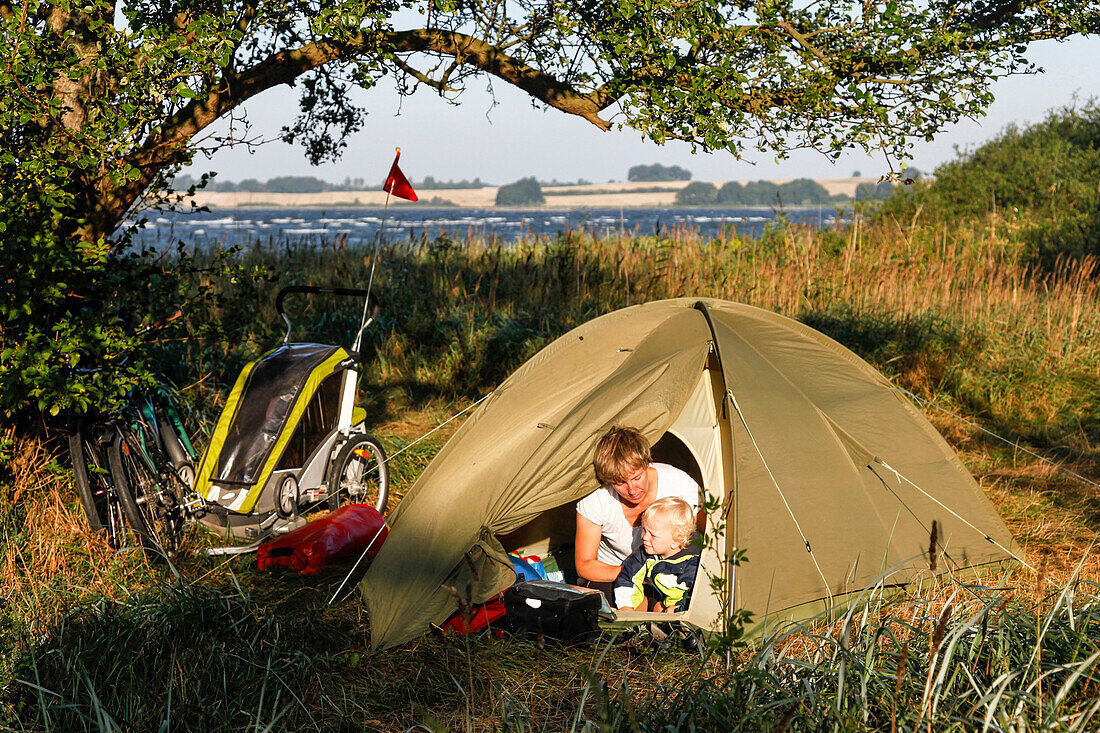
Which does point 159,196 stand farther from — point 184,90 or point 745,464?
point 745,464

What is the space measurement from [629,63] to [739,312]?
131 cm

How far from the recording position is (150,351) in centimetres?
671

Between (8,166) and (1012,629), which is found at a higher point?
(8,166)

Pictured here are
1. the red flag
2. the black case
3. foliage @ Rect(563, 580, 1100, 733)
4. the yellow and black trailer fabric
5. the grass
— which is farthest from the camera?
the red flag

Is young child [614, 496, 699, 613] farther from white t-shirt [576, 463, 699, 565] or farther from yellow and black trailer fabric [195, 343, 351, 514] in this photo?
yellow and black trailer fabric [195, 343, 351, 514]

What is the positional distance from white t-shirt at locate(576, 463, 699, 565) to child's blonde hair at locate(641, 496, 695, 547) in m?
0.10

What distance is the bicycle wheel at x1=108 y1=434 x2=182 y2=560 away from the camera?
4242 millimetres

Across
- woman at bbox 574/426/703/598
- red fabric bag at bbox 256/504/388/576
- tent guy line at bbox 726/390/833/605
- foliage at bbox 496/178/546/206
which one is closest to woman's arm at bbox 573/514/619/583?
woman at bbox 574/426/703/598

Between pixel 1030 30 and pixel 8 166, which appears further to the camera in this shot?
pixel 1030 30

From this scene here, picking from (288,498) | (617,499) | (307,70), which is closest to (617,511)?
(617,499)

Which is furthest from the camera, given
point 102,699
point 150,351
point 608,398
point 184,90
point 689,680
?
point 150,351

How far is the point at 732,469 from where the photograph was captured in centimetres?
394

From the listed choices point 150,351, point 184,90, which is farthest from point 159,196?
point 150,351

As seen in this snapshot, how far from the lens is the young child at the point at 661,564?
3.98 meters
